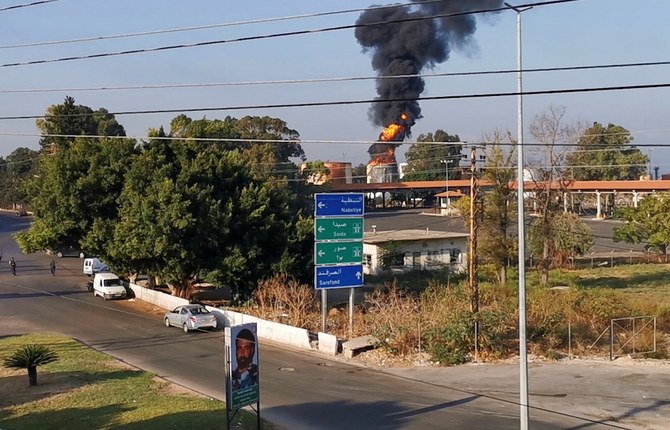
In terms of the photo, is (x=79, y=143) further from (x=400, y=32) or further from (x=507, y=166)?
(x=400, y=32)

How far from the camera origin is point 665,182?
85688 mm

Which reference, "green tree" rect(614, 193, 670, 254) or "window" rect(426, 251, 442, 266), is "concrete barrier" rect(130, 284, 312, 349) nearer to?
"window" rect(426, 251, 442, 266)

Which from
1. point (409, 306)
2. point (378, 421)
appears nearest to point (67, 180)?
point (409, 306)

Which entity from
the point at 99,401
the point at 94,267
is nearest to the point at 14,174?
the point at 94,267

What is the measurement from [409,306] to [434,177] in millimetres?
102659

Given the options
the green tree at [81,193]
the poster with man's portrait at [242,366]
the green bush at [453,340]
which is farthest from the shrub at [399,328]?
the green tree at [81,193]

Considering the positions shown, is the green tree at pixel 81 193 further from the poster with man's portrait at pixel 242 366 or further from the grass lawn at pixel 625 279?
the grass lawn at pixel 625 279

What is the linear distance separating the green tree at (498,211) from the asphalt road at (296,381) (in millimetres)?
18839

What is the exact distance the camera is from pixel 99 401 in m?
18.4

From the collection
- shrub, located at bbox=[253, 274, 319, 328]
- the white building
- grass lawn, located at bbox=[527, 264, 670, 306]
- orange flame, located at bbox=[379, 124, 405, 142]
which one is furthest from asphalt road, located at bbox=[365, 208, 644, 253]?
shrub, located at bbox=[253, 274, 319, 328]

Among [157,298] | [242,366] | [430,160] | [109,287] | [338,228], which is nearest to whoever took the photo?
[242,366]

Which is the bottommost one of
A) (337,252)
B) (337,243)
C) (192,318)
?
(192,318)

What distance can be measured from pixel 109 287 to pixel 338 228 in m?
18.9

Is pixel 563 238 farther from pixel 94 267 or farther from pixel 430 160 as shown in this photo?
pixel 430 160
